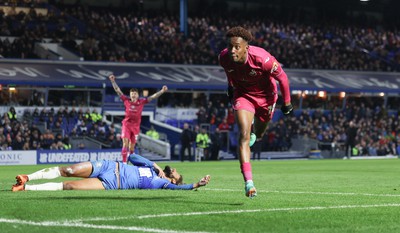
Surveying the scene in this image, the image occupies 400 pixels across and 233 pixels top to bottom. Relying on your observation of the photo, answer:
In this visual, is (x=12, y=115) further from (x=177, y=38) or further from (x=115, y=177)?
(x=115, y=177)

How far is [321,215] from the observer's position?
10133 millimetres

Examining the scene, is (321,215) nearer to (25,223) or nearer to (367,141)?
(25,223)

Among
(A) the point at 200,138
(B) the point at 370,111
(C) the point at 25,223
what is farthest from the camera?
(B) the point at 370,111

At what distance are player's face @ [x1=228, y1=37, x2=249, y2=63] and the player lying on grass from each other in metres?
2.57

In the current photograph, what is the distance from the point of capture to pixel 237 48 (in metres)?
11.9

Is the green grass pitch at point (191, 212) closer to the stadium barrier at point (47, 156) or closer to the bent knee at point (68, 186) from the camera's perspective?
the bent knee at point (68, 186)

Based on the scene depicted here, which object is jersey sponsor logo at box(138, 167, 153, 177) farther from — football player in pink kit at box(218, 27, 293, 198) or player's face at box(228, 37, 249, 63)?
player's face at box(228, 37, 249, 63)

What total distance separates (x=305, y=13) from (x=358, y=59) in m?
11.6

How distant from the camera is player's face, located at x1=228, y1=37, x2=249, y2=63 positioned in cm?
1191

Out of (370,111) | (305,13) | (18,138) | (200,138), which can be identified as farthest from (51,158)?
(305,13)

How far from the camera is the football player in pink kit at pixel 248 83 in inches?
470

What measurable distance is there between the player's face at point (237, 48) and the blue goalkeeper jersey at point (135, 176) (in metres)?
2.91

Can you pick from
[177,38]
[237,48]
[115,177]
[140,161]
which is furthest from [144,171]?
[177,38]

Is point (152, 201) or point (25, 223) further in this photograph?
point (152, 201)
